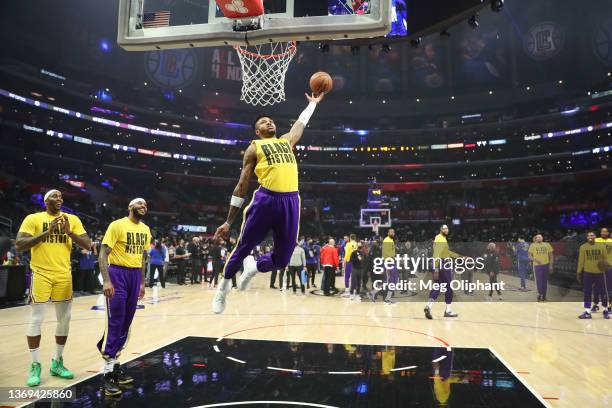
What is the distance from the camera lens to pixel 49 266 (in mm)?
5086

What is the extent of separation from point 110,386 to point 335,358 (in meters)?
2.99

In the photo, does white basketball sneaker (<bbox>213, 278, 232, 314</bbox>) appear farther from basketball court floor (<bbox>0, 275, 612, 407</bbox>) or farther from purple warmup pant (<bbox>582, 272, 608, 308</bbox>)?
purple warmup pant (<bbox>582, 272, 608, 308</bbox>)

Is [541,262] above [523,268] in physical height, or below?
above

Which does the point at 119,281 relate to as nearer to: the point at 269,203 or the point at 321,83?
the point at 269,203

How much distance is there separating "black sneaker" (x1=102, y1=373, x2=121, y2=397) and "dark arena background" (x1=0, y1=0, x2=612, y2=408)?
4cm

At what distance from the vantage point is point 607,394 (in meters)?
4.78

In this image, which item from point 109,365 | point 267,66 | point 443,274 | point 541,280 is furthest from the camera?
point 541,280

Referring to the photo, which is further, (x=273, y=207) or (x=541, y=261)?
(x=541, y=261)

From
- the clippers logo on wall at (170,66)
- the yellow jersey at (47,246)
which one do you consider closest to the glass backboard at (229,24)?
the yellow jersey at (47,246)

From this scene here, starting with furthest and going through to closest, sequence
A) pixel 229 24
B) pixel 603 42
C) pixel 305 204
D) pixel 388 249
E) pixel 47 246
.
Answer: pixel 305 204, pixel 603 42, pixel 388 249, pixel 47 246, pixel 229 24

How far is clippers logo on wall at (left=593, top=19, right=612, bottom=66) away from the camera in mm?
36156

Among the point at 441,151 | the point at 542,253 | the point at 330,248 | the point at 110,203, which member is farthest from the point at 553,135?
the point at 110,203

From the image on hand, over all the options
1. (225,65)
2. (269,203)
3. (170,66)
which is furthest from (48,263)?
(225,65)

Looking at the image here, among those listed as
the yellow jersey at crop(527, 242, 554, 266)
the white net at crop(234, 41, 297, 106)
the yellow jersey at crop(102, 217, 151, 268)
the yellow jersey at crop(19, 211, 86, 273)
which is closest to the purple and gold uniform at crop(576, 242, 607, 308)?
the yellow jersey at crop(527, 242, 554, 266)
